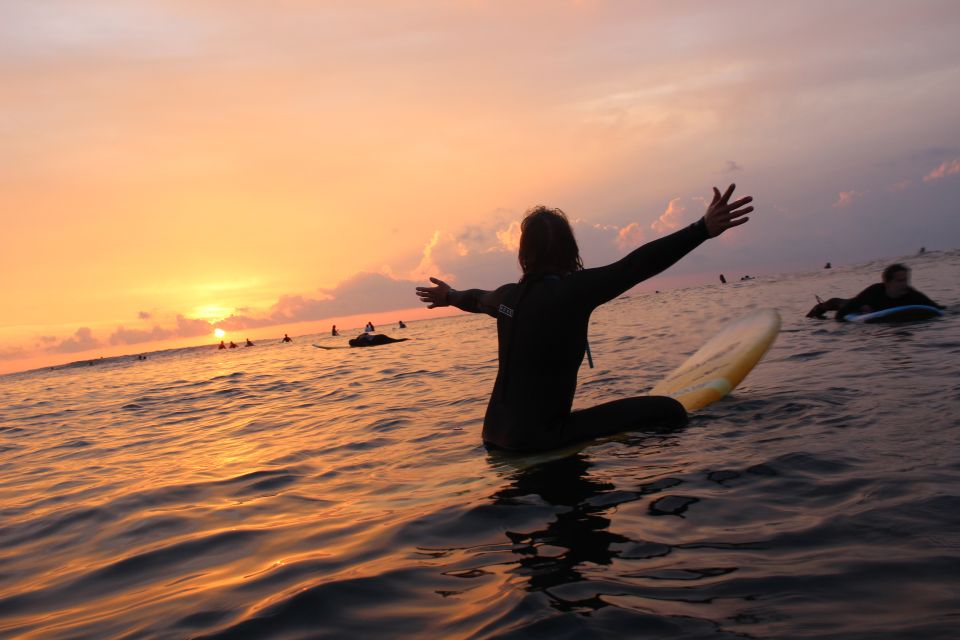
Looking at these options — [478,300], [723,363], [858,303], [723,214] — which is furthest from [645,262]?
[858,303]

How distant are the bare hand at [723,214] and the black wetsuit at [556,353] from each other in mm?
63

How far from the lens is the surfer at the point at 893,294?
12664 mm

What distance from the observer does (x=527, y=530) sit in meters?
3.76

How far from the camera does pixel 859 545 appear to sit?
302 centimetres

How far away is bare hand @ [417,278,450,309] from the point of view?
658 centimetres

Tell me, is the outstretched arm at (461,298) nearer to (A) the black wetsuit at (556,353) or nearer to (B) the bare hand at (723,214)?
(A) the black wetsuit at (556,353)

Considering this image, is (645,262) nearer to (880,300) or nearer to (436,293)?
(436,293)

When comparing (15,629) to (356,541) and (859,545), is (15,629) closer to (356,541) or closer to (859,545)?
(356,541)

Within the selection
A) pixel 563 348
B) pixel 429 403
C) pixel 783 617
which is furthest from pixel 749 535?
pixel 429 403

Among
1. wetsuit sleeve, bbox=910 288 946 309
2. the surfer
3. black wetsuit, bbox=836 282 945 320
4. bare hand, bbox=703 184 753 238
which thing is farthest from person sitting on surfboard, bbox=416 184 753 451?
wetsuit sleeve, bbox=910 288 946 309

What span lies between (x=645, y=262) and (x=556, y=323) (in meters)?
0.84

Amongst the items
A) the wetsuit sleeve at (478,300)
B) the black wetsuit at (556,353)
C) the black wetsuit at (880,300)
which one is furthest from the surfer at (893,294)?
the wetsuit sleeve at (478,300)

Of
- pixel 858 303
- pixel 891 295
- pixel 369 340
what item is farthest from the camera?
pixel 369 340

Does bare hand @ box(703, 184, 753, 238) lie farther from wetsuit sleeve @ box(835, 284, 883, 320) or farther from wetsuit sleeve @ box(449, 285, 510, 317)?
wetsuit sleeve @ box(835, 284, 883, 320)
